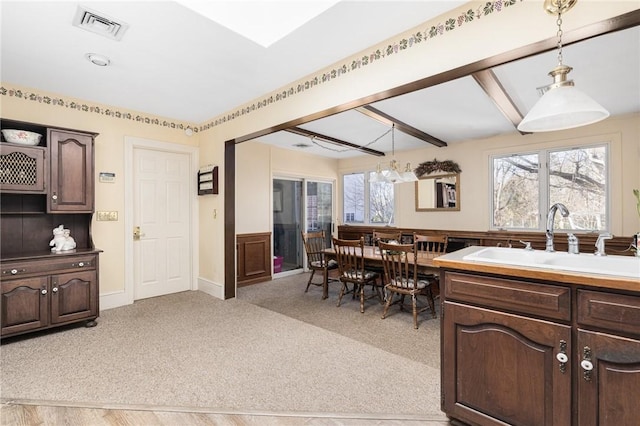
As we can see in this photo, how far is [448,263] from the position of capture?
1.64 m

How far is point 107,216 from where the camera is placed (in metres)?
3.79

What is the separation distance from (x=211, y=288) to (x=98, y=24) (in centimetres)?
329

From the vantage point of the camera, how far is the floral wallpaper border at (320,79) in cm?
190

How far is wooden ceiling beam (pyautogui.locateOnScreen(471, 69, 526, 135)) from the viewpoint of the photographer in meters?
2.55

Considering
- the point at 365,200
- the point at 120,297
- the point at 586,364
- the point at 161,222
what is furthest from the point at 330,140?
the point at 586,364

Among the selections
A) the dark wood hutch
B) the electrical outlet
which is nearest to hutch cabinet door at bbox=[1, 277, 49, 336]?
the dark wood hutch

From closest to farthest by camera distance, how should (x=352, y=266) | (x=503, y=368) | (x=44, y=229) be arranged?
(x=503, y=368)
(x=44, y=229)
(x=352, y=266)

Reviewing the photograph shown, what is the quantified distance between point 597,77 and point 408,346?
9.71 ft

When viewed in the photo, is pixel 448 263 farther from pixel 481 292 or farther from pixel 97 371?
pixel 97 371

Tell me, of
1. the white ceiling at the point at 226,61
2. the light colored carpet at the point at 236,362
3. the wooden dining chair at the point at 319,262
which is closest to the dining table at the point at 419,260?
the wooden dining chair at the point at 319,262

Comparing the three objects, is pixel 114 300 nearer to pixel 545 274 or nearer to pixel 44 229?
pixel 44 229

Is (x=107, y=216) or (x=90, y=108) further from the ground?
(x=90, y=108)

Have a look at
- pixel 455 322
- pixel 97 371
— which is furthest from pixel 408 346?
pixel 97 371

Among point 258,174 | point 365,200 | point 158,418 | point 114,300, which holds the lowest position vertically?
point 158,418
